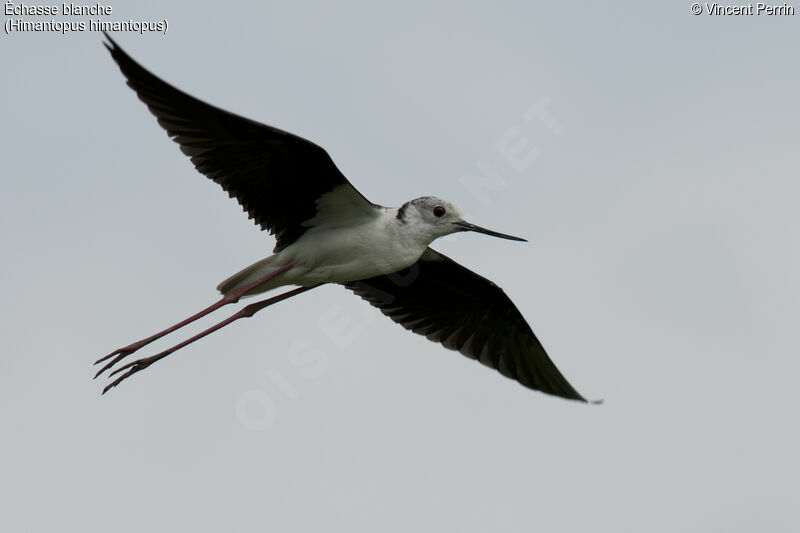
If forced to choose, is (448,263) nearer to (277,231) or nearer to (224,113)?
(277,231)

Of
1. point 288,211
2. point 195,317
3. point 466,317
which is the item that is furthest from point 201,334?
point 466,317

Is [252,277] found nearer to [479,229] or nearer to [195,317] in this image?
[195,317]

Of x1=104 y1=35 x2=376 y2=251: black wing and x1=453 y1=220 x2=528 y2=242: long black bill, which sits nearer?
x1=104 y1=35 x2=376 y2=251: black wing

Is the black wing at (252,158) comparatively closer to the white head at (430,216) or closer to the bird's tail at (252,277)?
the bird's tail at (252,277)

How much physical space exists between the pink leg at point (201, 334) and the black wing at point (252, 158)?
83 cm

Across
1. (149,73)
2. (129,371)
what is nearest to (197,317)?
(129,371)

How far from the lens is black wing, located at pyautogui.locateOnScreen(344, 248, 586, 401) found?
1373 centimetres

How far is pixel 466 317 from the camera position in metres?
14.0

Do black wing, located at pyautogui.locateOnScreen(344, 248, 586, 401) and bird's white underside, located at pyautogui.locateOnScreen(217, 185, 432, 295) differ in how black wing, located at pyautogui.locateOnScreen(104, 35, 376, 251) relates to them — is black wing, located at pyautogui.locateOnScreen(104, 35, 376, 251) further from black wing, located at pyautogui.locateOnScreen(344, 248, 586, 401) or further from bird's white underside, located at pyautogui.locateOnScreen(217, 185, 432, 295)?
black wing, located at pyautogui.locateOnScreen(344, 248, 586, 401)

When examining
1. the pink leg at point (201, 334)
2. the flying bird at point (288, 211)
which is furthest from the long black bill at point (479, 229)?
the pink leg at point (201, 334)

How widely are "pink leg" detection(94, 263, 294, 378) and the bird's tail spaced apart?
0.16 ft

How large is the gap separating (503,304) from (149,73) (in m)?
4.89

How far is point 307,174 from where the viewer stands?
1181 centimetres

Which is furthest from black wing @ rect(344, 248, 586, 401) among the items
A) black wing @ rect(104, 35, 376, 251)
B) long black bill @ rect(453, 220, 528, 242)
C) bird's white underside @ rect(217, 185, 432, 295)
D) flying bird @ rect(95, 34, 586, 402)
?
black wing @ rect(104, 35, 376, 251)
